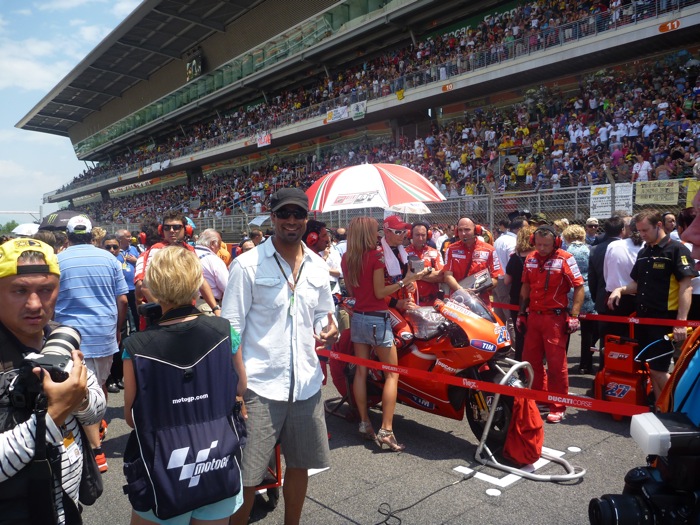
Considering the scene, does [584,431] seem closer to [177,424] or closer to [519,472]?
[519,472]

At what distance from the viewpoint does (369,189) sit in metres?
5.78

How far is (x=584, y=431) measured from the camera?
14.8 ft

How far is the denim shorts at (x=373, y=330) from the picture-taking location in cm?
430

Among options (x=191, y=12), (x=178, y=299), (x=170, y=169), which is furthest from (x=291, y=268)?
(x=170, y=169)

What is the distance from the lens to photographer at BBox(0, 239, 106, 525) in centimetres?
147

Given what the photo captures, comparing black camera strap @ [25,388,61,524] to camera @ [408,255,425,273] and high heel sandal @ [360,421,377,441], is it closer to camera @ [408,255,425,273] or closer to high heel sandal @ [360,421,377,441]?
high heel sandal @ [360,421,377,441]

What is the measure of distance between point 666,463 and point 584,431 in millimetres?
3266

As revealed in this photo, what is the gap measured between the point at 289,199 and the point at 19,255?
1360 millimetres

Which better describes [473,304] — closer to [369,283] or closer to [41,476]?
[369,283]

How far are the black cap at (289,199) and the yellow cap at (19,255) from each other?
123cm

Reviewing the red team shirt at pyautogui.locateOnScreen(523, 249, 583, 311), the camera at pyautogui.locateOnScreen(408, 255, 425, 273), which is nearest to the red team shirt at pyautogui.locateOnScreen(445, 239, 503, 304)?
the red team shirt at pyautogui.locateOnScreen(523, 249, 583, 311)

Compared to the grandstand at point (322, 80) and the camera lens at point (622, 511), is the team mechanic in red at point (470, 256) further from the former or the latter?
the grandstand at point (322, 80)

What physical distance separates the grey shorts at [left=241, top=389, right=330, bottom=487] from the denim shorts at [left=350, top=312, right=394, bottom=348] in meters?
1.49

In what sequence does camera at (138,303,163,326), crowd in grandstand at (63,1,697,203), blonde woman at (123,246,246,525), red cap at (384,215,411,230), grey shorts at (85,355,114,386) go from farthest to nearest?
crowd in grandstand at (63,1,697,203)
red cap at (384,215,411,230)
grey shorts at (85,355,114,386)
camera at (138,303,163,326)
blonde woman at (123,246,246,525)
